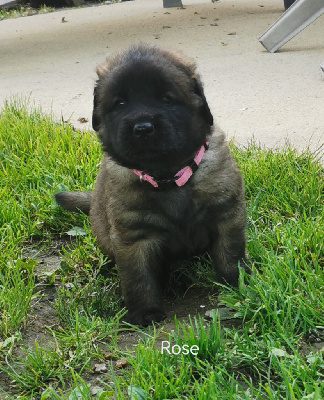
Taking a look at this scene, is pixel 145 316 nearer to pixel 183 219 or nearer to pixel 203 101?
pixel 183 219

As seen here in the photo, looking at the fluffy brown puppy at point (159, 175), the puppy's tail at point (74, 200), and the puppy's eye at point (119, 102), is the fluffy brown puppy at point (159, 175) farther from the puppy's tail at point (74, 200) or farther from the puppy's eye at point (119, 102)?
the puppy's tail at point (74, 200)

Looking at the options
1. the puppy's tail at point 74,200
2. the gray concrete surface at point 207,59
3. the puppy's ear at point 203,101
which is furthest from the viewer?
the gray concrete surface at point 207,59

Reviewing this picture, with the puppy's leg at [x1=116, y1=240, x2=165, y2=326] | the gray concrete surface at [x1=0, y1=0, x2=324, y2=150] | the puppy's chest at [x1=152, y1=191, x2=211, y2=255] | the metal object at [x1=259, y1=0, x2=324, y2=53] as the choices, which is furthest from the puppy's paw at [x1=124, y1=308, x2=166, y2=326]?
the metal object at [x1=259, y1=0, x2=324, y2=53]

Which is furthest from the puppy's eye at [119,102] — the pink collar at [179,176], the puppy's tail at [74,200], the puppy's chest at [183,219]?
the puppy's tail at [74,200]

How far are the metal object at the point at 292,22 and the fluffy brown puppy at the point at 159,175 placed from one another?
9.71 ft

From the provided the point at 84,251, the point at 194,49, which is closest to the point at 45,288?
the point at 84,251

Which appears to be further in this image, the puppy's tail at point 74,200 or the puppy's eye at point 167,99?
the puppy's tail at point 74,200

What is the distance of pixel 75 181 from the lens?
3900 mm

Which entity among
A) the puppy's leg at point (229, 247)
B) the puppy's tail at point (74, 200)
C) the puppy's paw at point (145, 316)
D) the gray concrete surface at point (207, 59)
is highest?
the puppy's leg at point (229, 247)

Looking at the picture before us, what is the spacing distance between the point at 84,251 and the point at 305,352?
4.24 feet

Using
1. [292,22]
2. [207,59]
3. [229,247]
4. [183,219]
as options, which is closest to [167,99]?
[183,219]

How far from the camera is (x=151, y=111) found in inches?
98.2

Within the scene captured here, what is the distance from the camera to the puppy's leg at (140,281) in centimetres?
278

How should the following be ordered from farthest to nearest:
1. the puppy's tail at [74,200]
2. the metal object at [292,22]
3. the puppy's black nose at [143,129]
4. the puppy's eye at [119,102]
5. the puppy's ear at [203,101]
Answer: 1. the metal object at [292,22]
2. the puppy's tail at [74,200]
3. the puppy's ear at [203,101]
4. the puppy's eye at [119,102]
5. the puppy's black nose at [143,129]
